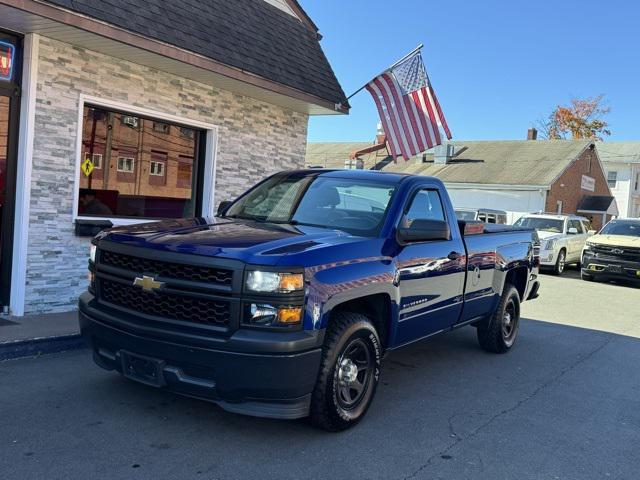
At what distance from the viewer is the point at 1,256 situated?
6.68 meters

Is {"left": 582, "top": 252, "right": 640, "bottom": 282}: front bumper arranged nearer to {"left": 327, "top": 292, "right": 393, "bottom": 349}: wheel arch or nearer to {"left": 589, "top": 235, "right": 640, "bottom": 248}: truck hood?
{"left": 589, "top": 235, "right": 640, "bottom": 248}: truck hood

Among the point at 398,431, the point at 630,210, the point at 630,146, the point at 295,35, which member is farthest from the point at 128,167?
the point at 630,146

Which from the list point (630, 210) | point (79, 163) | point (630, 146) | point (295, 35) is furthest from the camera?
point (630, 146)

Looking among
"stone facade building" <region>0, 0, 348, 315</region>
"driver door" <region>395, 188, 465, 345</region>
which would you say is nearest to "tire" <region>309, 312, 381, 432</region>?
"driver door" <region>395, 188, 465, 345</region>

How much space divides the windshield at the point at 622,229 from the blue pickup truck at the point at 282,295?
12.9m

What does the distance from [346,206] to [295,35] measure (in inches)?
238

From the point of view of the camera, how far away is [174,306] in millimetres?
3824

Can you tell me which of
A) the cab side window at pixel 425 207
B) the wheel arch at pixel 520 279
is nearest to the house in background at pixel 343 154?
the wheel arch at pixel 520 279

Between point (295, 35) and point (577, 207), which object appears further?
point (577, 207)

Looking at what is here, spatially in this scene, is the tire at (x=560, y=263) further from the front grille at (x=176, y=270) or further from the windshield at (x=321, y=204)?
the front grille at (x=176, y=270)

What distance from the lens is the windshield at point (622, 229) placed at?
53.6 ft

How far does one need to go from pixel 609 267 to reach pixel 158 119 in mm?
12318

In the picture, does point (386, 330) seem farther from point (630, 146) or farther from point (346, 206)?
point (630, 146)

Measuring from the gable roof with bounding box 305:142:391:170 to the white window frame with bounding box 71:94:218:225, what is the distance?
2581 centimetres
